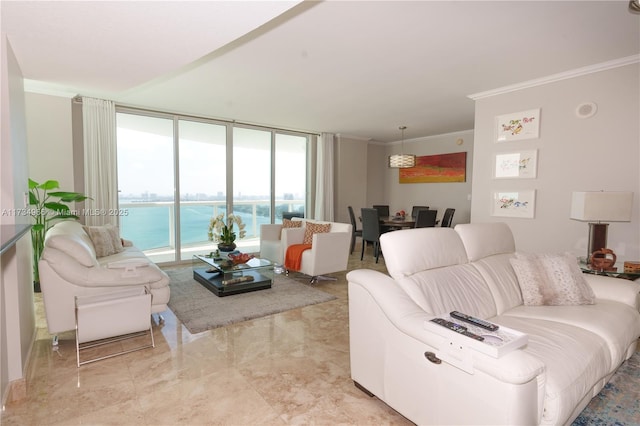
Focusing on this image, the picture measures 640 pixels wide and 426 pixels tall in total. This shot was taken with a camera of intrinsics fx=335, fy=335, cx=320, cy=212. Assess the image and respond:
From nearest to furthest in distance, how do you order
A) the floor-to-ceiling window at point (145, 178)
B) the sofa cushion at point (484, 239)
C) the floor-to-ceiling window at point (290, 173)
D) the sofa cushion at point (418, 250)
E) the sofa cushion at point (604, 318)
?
the sofa cushion at point (604, 318) < the sofa cushion at point (418, 250) < the sofa cushion at point (484, 239) < the floor-to-ceiling window at point (145, 178) < the floor-to-ceiling window at point (290, 173)

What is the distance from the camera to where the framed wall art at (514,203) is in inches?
160

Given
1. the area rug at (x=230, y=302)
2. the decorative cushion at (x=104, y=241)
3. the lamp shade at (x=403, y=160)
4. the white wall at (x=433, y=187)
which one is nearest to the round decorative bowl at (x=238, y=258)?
the area rug at (x=230, y=302)

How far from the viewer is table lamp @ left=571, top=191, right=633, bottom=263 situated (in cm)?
300

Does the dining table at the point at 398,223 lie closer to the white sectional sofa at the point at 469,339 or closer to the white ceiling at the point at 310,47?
the white ceiling at the point at 310,47

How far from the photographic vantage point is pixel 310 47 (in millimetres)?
3084

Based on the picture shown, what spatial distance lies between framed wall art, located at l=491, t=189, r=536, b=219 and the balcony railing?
14.3 ft

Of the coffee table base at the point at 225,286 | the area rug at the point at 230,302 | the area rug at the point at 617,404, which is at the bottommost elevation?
the area rug at the point at 617,404

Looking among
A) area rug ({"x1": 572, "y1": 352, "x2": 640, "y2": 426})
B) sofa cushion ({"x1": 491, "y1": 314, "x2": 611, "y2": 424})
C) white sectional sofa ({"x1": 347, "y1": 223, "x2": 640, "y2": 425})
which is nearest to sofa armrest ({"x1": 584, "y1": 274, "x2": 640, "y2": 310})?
white sectional sofa ({"x1": 347, "y1": 223, "x2": 640, "y2": 425})

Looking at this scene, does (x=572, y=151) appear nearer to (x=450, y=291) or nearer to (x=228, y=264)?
(x=450, y=291)

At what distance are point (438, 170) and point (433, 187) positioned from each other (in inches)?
16.1

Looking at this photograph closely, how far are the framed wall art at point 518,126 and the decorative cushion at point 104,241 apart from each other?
16.7 ft

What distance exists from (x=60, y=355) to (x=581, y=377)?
3386mm

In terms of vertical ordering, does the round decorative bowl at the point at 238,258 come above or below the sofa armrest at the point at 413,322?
below

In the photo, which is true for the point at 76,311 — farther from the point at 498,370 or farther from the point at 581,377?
the point at 581,377
